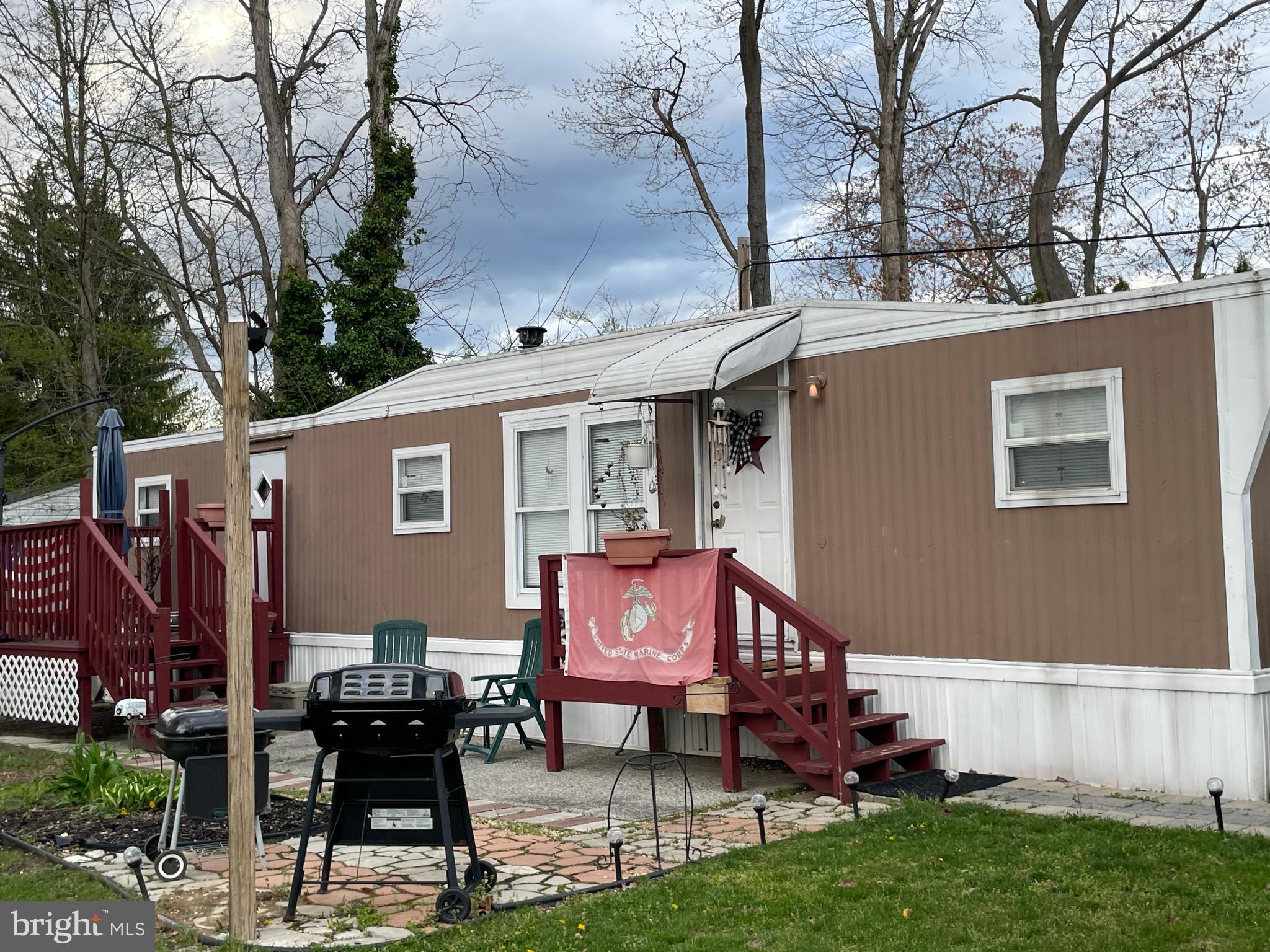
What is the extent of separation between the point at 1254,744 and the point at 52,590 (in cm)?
912

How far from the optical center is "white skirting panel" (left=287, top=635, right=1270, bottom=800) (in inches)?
249

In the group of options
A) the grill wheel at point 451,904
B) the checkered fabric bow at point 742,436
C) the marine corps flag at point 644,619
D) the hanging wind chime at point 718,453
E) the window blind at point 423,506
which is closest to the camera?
the grill wheel at point 451,904

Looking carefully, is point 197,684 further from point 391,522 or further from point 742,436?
point 742,436

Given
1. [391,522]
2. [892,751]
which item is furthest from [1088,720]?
[391,522]

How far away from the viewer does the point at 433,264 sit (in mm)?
21016

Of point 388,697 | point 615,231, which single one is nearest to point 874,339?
point 388,697

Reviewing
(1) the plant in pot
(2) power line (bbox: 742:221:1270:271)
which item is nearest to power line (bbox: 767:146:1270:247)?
(2) power line (bbox: 742:221:1270:271)

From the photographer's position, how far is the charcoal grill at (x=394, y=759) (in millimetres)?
4773

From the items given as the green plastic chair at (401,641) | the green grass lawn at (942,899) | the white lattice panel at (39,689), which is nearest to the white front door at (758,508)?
the green plastic chair at (401,641)

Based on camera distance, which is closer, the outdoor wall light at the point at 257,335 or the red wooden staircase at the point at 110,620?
the outdoor wall light at the point at 257,335

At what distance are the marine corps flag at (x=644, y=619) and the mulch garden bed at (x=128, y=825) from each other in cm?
200

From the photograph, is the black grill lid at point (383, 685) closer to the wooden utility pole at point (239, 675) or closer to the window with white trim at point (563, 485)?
the wooden utility pole at point (239, 675)

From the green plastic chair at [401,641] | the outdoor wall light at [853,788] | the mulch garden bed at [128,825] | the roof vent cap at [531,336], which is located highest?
the roof vent cap at [531,336]

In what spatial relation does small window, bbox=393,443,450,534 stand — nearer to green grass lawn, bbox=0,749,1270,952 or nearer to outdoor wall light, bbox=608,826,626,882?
green grass lawn, bbox=0,749,1270,952
